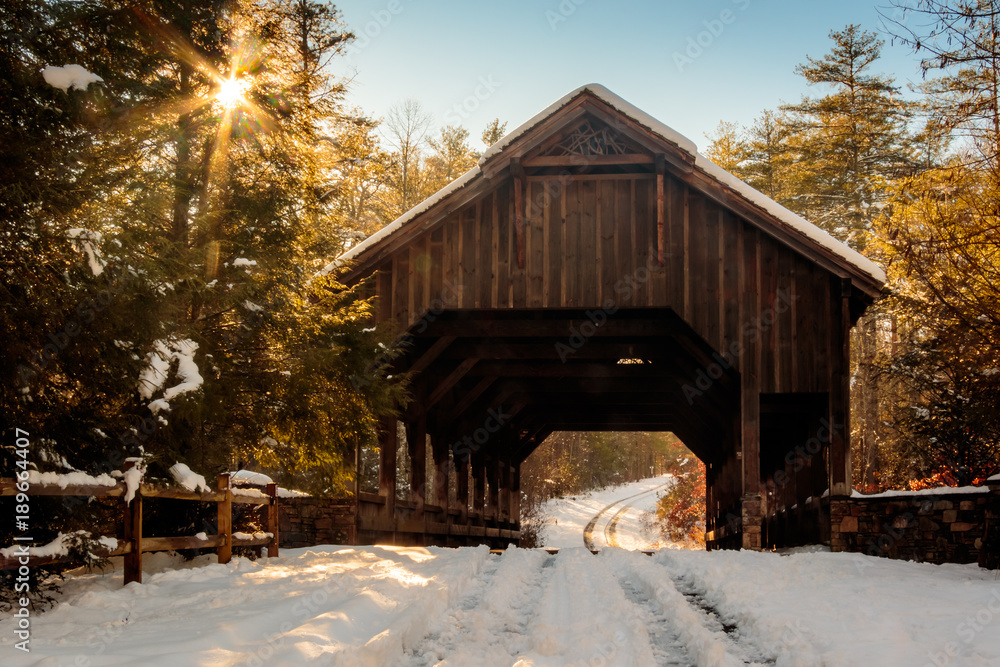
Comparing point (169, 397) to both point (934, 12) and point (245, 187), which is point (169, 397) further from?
point (934, 12)

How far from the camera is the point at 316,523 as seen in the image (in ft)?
40.4

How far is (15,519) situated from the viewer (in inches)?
217

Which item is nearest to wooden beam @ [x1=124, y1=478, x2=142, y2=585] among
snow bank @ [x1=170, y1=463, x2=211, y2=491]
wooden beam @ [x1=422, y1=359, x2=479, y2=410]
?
snow bank @ [x1=170, y1=463, x2=211, y2=491]

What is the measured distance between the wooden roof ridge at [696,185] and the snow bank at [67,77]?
6019 mm

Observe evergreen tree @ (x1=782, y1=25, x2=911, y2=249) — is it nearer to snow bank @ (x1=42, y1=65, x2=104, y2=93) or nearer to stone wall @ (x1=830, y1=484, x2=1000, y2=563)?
stone wall @ (x1=830, y1=484, x2=1000, y2=563)

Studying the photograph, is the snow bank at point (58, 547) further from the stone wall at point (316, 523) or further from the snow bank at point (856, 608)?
the stone wall at point (316, 523)

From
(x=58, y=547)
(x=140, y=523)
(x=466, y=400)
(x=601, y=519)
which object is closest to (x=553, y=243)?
(x=466, y=400)

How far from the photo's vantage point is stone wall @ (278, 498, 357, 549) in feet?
40.0

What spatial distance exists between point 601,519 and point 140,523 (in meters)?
31.6

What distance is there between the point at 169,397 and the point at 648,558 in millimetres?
6476

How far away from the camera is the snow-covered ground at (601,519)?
2853 centimetres

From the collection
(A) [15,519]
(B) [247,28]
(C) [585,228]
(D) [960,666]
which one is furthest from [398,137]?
(D) [960,666]


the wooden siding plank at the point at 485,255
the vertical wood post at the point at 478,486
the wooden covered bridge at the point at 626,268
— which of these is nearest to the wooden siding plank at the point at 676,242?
the wooden covered bridge at the point at 626,268

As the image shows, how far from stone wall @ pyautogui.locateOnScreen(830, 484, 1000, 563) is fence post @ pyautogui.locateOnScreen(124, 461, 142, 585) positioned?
26.5 feet
